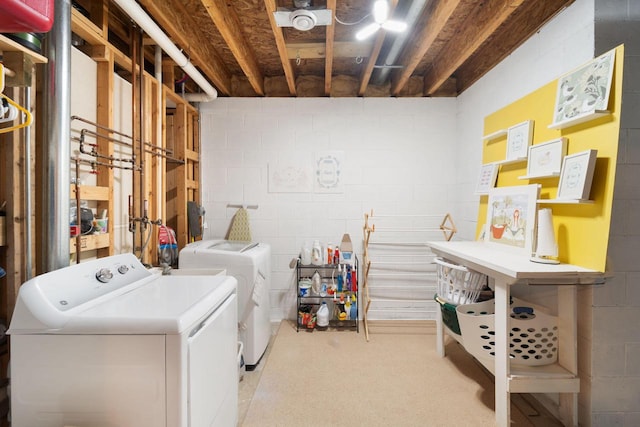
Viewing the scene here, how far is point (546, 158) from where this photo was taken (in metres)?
1.87

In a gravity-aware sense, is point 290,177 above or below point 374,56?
below

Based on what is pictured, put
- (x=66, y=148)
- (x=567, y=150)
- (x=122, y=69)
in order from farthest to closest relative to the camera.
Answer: (x=122, y=69)
(x=567, y=150)
(x=66, y=148)

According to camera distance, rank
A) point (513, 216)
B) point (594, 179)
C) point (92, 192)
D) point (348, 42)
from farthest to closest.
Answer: point (348, 42)
point (513, 216)
point (92, 192)
point (594, 179)

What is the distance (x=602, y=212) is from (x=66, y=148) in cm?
248

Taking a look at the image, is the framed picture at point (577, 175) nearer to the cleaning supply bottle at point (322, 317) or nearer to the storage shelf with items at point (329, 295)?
the storage shelf with items at point (329, 295)

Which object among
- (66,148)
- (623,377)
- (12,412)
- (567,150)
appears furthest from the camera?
(567,150)

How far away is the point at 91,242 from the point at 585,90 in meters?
2.72

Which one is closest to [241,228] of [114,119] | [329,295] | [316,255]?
[316,255]

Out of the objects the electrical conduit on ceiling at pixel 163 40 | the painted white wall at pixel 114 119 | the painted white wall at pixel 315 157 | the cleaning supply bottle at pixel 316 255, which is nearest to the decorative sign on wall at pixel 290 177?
the painted white wall at pixel 315 157

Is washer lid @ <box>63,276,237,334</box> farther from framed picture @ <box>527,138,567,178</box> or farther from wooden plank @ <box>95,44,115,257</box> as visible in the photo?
framed picture @ <box>527,138,567,178</box>

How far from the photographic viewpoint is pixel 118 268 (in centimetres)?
150

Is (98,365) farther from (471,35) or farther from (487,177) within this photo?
(471,35)

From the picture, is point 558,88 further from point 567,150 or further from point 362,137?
point 362,137

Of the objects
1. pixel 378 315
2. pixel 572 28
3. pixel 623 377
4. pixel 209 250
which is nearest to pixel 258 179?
pixel 209 250
